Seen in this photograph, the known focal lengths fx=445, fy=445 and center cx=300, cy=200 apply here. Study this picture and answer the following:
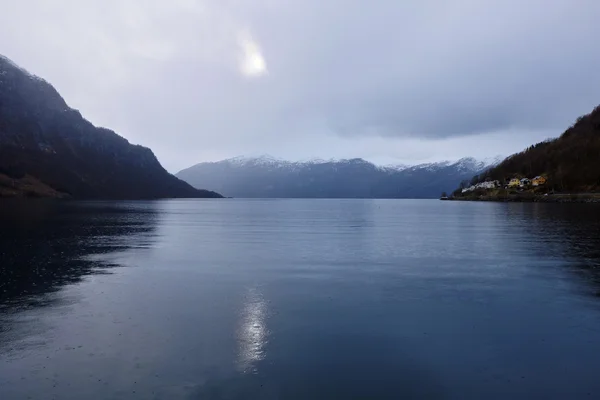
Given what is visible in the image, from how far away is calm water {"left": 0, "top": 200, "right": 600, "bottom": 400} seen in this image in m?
14.0

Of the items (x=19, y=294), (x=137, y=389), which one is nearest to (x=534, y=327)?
(x=137, y=389)

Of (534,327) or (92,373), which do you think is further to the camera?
(534,327)

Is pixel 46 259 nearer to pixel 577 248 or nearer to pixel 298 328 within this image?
pixel 298 328

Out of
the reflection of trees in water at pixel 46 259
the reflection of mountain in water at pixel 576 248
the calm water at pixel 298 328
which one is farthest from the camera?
the reflection of mountain in water at pixel 576 248

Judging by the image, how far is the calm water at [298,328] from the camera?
14.0 m

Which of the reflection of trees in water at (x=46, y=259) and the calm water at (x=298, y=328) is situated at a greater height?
the reflection of trees in water at (x=46, y=259)

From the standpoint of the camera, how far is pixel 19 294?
81.6ft

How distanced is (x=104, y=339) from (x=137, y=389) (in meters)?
5.22

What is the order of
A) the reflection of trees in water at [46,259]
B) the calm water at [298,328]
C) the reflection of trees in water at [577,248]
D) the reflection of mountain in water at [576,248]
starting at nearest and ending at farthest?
the calm water at [298,328] < the reflection of trees in water at [46,259] < the reflection of mountain in water at [576,248] < the reflection of trees in water at [577,248]

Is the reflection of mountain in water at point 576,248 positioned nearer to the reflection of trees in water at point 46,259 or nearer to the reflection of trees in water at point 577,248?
the reflection of trees in water at point 577,248

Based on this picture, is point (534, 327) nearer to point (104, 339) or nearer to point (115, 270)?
point (104, 339)

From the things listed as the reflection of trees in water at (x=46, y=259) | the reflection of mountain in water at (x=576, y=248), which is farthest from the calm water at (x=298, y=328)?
the reflection of mountain in water at (x=576, y=248)

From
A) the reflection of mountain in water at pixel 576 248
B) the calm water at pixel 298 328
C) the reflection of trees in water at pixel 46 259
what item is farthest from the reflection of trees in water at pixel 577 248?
the reflection of trees in water at pixel 46 259

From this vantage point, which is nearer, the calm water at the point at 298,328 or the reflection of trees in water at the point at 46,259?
the calm water at the point at 298,328
